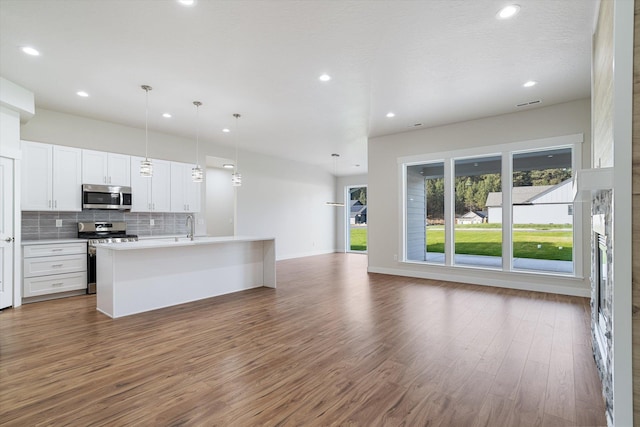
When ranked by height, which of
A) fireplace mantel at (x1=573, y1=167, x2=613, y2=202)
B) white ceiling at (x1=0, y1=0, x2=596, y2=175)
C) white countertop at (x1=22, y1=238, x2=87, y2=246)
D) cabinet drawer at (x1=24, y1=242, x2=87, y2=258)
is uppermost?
white ceiling at (x1=0, y1=0, x2=596, y2=175)

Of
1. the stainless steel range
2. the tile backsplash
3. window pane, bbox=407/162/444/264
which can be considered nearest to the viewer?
the tile backsplash

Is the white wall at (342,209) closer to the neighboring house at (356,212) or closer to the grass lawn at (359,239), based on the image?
the neighboring house at (356,212)

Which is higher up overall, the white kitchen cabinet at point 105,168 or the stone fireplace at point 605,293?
the white kitchen cabinet at point 105,168

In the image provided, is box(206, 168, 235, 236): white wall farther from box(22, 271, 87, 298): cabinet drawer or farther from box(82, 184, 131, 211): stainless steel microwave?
box(22, 271, 87, 298): cabinet drawer

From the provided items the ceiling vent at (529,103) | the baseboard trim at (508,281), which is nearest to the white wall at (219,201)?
the baseboard trim at (508,281)

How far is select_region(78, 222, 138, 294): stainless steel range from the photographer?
5203 mm

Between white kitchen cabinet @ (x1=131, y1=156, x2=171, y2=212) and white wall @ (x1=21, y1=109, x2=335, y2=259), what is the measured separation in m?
0.37

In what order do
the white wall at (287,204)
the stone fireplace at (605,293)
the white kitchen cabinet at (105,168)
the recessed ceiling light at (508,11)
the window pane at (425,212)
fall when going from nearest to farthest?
the stone fireplace at (605,293) < the recessed ceiling light at (508,11) < the white kitchen cabinet at (105,168) < the window pane at (425,212) < the white wall at (287,204)

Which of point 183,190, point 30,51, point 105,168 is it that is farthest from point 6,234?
point 183,190

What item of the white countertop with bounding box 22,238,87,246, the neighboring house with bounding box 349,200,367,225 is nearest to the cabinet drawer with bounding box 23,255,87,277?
the white countertop with bounding box 22,238,87,246

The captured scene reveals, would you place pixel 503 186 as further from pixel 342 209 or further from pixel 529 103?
pixel 342 209

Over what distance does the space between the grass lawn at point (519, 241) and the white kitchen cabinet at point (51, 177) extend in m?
6.73

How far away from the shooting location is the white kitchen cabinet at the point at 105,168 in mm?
5383

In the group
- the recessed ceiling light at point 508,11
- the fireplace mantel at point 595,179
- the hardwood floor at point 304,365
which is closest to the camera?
the fireplace mantel at point 595,179
